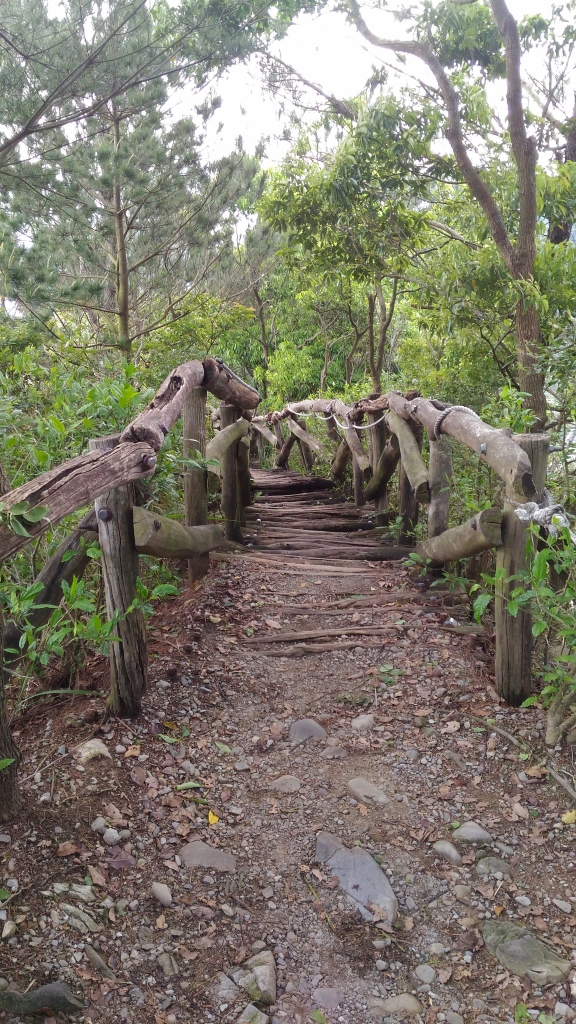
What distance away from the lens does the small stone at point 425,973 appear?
1771mm

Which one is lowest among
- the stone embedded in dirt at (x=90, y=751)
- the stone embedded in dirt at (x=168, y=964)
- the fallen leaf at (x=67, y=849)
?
the stone embedded in dirt at (x=168, y=964)

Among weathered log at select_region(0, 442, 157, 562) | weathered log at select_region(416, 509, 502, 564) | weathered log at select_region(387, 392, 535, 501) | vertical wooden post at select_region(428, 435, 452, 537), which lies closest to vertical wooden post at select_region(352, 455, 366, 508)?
weathered log at select_region(387, 392, 535, 501)

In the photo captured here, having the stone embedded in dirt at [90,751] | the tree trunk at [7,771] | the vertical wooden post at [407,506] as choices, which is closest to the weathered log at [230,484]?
the vertical wooden post at [407,506]

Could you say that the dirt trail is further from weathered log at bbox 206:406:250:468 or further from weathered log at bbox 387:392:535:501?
weathered log at bbox 206:406:250:468

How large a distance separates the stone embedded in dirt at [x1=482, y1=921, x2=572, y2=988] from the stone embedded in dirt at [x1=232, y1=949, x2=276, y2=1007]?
0.61m

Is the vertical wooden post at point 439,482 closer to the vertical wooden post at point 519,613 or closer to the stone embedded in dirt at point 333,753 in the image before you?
the vertical wooden post at point 519,613

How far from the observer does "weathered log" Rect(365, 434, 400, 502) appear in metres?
5.70

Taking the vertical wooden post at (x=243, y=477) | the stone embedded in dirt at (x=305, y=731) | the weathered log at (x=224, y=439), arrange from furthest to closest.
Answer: the vertical wooden post at (x=243, y=477)
the weathered log at (x=224, y=439)
the stone embedded in dirt at (x=305, y=731)

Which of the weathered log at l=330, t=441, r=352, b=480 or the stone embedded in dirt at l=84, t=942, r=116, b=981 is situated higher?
the weathered log at l=330, t=441, r=352, b=480

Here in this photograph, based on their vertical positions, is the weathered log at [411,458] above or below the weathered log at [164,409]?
below

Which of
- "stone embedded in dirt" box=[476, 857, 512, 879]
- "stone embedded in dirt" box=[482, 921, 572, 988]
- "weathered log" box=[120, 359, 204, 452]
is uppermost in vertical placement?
"weathered log" box=[120, 359, 204, 452]

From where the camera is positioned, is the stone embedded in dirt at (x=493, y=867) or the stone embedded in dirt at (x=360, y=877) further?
the stone embedded in dirt at (x=493, y=867)

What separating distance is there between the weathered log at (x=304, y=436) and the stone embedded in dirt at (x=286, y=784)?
6.53 meters

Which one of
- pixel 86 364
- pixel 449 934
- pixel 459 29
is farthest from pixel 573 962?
pixel 459 29
